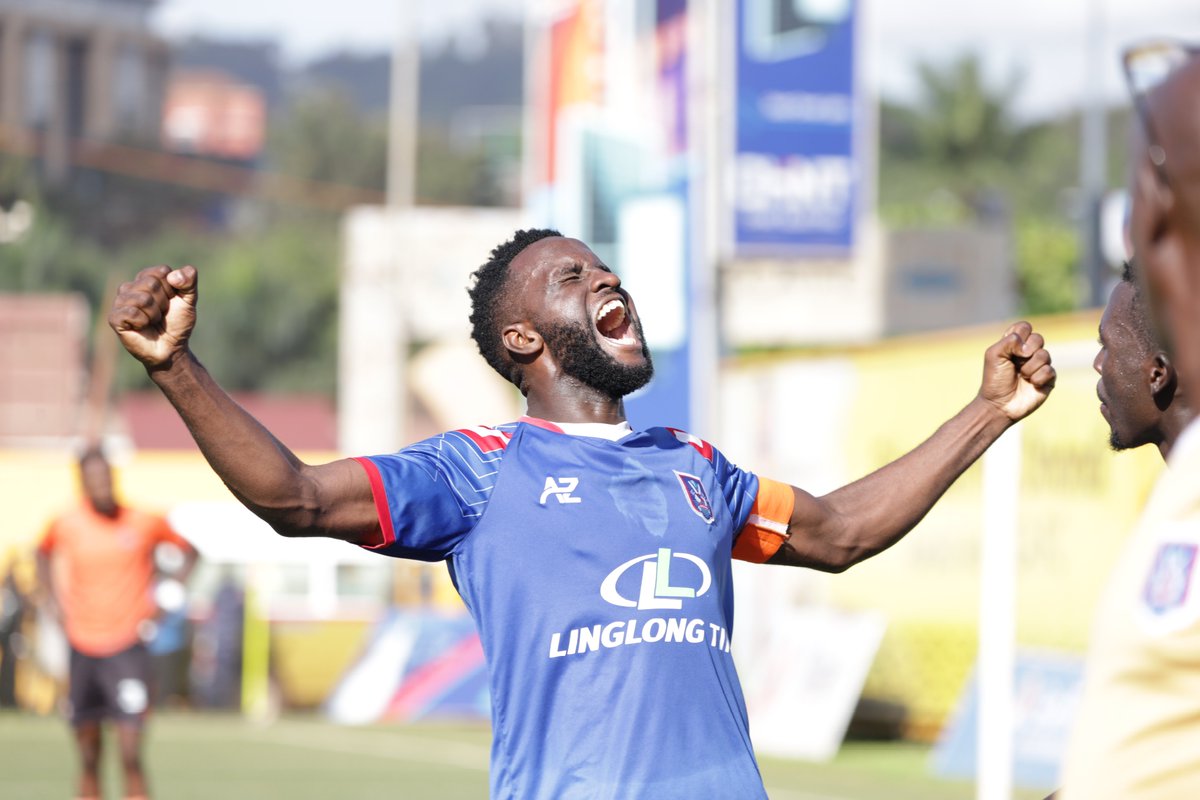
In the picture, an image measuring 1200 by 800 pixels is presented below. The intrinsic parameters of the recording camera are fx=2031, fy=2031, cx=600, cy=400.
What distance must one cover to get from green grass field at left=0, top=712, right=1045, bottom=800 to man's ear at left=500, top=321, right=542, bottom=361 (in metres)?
9.45

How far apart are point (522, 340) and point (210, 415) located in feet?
2.31

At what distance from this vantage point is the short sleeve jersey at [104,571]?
40.5 feet

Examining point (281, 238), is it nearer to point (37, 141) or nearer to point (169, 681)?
point (37, 141)

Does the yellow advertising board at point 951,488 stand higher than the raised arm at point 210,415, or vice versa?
the raised arm at point 210,415

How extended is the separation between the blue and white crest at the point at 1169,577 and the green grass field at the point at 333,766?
1118cm

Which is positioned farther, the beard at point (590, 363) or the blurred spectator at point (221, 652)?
the blurred spectator at point (221, 652)

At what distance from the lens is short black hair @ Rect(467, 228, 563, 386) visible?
3949mm

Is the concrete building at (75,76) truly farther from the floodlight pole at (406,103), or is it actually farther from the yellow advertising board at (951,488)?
the yellow advertising board at (951,488)

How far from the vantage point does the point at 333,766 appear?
622 inches

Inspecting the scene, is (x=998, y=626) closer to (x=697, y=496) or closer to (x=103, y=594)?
(x=697, y=496)

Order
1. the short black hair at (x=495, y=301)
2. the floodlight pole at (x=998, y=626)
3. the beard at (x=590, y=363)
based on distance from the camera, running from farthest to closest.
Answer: the floodlight pole at (x=998, y=626)
the short black hair at (x=495, y=301)
the beard at (x=590, y=363)

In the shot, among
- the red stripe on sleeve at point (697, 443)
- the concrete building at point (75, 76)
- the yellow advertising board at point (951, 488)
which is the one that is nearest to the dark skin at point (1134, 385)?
the red stripe on sleeve at point (697, 443)

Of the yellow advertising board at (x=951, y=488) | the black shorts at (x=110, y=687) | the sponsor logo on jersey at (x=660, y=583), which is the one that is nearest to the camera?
the sponsor logo on jersey at (x=660, y=583)

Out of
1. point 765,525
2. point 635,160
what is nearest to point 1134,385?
point 765,525
